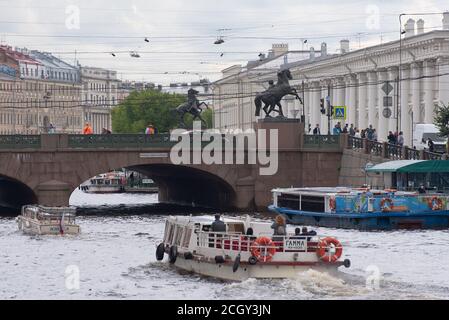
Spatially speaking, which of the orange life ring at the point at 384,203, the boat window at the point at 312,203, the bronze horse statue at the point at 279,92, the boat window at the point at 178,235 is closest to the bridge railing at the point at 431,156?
the bronze horse statue at the point at 279,92

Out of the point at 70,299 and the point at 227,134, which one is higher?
the point at 227,134

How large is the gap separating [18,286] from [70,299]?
11.1ft

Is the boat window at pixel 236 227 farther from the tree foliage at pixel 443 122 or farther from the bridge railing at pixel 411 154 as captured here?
the tree foliage at pixel 443 122

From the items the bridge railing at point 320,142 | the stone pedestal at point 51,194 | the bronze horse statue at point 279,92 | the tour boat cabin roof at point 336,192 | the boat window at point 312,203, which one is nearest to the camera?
the tour boat cabin roof at point 336,192

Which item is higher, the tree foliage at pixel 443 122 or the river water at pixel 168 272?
the tree foliage at pixel 443 122

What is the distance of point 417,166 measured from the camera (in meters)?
66.6

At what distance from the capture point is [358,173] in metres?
75.1

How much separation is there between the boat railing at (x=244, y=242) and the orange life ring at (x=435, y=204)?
1823 cm

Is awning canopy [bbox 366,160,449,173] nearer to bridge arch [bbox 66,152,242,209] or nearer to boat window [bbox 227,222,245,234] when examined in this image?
bridge arch [bbox 66,152,242,209]

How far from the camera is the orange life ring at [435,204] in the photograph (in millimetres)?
63531

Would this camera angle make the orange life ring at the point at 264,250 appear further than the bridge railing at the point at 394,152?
No

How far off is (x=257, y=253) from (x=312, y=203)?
22325 millimetres

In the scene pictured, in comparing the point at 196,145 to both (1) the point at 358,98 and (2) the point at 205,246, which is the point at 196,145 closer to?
(2) the point at 205,246
